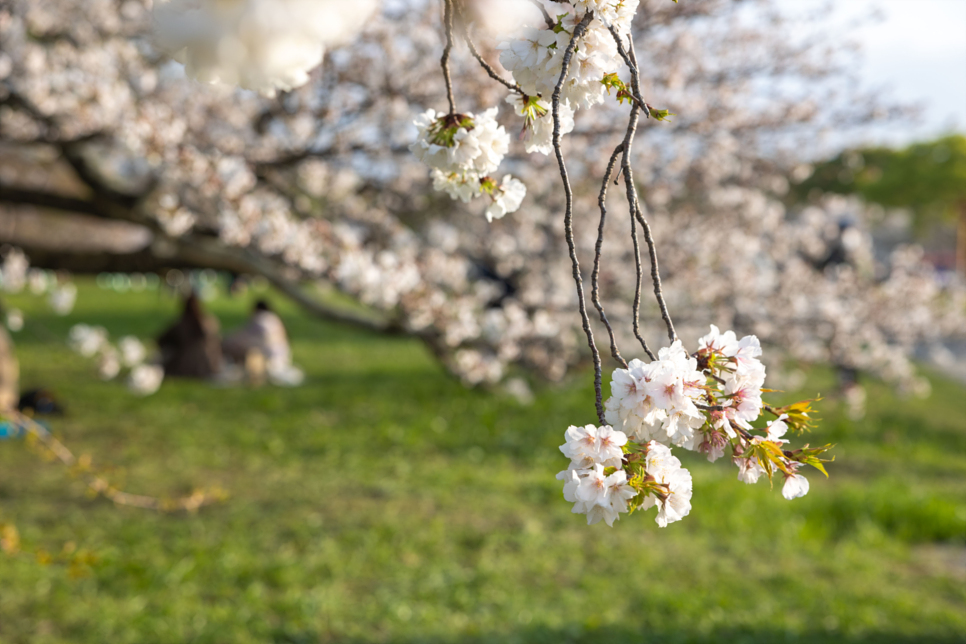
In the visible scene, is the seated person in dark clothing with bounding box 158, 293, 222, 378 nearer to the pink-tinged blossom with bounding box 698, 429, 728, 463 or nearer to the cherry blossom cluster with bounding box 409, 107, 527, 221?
the cherry blossom cluster with bounding box 409, 107, 527, 221

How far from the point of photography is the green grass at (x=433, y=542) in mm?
3637

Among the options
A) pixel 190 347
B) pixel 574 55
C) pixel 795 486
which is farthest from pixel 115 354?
pixel 795 486

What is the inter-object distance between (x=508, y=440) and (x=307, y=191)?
303 centimetres

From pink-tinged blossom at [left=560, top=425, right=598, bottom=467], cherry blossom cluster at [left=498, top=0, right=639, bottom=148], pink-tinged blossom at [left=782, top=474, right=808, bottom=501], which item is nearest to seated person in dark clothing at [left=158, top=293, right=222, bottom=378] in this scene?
cherry blossom cluster at [left=498, top=0, right=639, bottom=148]

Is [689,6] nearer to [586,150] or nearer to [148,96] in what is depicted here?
[586,150]

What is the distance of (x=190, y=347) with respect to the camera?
885 cm

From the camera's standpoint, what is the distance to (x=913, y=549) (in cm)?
525

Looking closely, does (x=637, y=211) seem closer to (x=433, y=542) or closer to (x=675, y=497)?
(x=675, y=497)

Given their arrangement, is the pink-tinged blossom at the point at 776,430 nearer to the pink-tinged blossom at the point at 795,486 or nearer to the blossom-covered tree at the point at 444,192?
the pink-tinged blossom at the point at 795,486

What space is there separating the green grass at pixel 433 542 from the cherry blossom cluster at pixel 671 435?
9.59 ft

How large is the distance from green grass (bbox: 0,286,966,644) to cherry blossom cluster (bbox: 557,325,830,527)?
2922mm

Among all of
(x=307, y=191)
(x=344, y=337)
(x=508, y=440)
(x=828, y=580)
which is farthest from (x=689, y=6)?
(x=344, y=337)

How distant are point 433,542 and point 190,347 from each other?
554cm

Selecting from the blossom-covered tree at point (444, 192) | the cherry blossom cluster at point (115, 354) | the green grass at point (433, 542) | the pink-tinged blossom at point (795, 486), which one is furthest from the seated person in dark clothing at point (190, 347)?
the pink-tinged blossom at point (795, 486)
